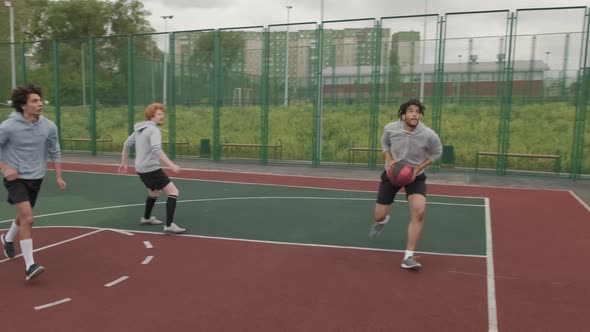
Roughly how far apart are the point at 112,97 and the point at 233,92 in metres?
4.86

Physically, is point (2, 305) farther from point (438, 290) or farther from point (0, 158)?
point (438, 290)

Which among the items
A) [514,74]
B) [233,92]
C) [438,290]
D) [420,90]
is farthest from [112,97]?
[438,290]

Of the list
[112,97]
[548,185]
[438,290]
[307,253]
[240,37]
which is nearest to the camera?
[438,290]

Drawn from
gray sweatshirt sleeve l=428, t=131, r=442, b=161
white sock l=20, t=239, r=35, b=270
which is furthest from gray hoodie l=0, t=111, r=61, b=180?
gray sweatshirt sleeve l=428, t=131, r=442, b=161

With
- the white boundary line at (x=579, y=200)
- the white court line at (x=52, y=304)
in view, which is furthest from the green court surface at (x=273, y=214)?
A: the white court line at (x=52, y=304)

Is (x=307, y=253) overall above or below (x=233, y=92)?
below

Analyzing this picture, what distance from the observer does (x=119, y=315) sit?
13.4 ft

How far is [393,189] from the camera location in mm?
5742

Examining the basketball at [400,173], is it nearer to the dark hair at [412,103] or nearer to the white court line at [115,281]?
the dark hair at [412,103]

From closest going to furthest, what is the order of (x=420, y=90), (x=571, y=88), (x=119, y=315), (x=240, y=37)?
(x=119, y=315) < (x=571, y=88) < (x=420, y=90) < (x=240, y=37)

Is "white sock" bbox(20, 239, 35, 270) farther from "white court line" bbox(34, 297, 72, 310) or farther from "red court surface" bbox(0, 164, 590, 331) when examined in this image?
"white court line" bbox(34, 297, 72, 310)

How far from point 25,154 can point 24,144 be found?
10cm

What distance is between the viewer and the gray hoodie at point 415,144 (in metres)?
5.51

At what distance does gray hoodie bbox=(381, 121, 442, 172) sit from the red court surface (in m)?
1.22
